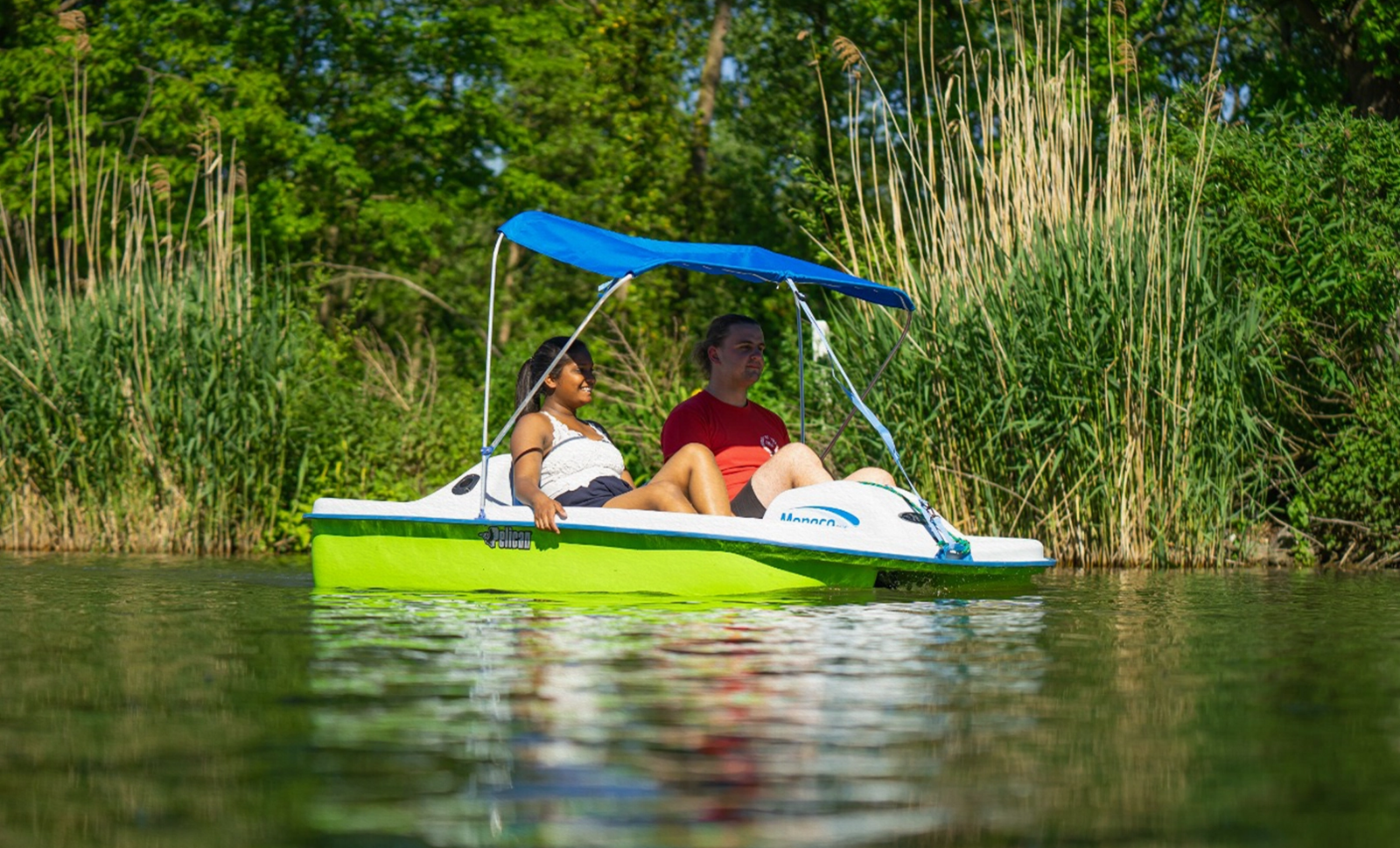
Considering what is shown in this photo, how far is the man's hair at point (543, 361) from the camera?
29.6 feet

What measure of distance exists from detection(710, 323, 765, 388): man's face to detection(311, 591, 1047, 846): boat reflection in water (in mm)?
1773

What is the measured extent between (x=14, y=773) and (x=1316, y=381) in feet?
31.2

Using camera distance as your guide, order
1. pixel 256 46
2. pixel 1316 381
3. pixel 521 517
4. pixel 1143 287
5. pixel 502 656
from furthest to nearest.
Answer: pixel 256 46
pixel 1316 381
pixel 1143 287
pixel 521 517
pixel 502 656

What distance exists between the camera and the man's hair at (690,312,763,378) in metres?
9.15

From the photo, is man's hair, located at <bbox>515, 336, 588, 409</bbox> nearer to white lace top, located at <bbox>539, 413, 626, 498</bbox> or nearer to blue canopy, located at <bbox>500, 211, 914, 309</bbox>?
white lace top, located at <bbox>539, 413, 626, 498</bbox>

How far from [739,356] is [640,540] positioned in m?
1.22

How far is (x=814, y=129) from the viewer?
26.7 m

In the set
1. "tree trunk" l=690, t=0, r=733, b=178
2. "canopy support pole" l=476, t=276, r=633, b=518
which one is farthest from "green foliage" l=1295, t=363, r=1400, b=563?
"tree trunk" l=690, t=0, r=733, b=178

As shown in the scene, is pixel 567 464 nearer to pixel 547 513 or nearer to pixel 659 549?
pixel 547 513

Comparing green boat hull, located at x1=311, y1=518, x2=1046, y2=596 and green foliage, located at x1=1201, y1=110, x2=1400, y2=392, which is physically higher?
green foliage, located at x1=1201, y1=110, x2=1400, y2=392

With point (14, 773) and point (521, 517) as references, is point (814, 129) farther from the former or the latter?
point (14, 773)

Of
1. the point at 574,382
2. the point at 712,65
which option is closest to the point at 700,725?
the point at 574,382

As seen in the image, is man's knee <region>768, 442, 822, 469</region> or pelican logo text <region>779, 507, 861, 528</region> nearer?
pelican logo text <region>779, 507, 861, 528</region>

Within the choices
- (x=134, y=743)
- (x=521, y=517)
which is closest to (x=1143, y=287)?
(x=521, y=517)
